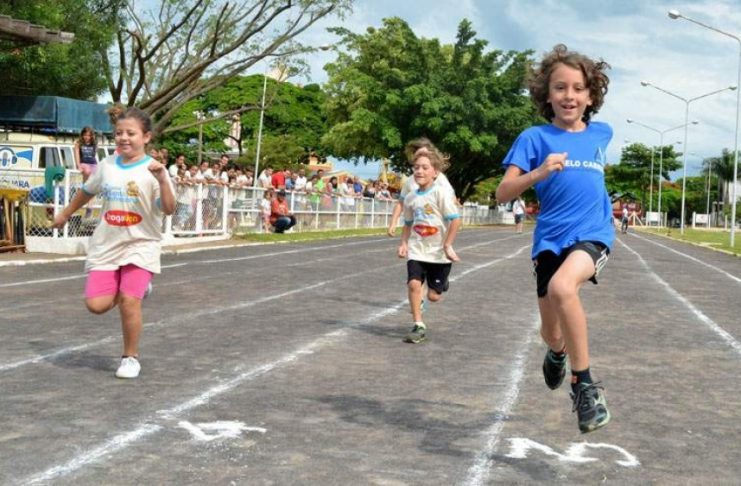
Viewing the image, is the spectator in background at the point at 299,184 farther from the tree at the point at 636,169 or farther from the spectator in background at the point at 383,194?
the tree at the point at 636,169

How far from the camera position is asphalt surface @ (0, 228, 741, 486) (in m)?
4.61

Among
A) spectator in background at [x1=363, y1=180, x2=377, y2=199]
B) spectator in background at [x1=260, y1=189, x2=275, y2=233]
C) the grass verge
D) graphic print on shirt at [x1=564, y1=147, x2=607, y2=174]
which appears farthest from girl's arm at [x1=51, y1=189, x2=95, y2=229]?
spectator in background at [x1=363, y1=180, x2=377, y2=199]

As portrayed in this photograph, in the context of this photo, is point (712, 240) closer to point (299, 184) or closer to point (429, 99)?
point (429, 99)

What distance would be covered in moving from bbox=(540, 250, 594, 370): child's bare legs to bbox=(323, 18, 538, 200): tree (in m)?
51.8

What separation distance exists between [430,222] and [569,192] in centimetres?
436

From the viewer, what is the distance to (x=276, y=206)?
2970cm

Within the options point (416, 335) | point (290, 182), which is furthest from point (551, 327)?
point (290, 182)

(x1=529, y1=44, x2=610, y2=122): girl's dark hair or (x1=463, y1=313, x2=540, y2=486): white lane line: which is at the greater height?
(x1=529, y1=44, x2=610, y2=122): girl's dark hair

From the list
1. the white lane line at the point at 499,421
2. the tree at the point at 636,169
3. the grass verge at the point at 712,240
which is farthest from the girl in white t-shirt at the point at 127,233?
the tree at the point at 636,169

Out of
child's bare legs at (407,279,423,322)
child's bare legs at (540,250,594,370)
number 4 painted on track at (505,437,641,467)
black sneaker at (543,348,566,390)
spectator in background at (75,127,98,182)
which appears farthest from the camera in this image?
spectator in background at (75,127,98,182)

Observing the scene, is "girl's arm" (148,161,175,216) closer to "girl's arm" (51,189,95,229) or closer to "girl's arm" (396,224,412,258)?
"girl's arm" (51,189,95,229)

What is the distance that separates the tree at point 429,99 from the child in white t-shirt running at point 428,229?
47.1 metres

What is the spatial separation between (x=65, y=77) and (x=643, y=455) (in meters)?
31.8

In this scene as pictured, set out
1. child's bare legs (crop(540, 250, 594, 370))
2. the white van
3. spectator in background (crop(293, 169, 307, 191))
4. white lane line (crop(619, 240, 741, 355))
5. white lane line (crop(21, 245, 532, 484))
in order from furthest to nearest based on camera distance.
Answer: spectator in background (crop(293, 169, 307, 191)) < the white van < white lane line (crop(619, 240, 741, 355)) < child's bare legs (crop(540, 250, 594, 370)) < white lane line (crop(21, 245, 532, 484))
